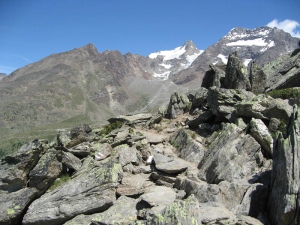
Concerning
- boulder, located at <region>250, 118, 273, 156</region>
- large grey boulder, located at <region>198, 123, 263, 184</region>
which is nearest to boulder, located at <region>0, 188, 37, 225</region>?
large grey boulder, located at <region>198, 123, 263, 184</region>

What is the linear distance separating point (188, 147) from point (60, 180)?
11.9m

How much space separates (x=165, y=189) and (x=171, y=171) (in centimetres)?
215

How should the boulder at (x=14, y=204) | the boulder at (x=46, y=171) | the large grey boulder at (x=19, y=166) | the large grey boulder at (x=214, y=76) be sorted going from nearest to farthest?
the boulder at (x=14, y=204) < the large grey boulder at (x=19, y=166) < the boulder at (x=46, y=171) < the large grey boulder at (x=214, y=76)

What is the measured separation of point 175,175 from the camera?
62.4 ft

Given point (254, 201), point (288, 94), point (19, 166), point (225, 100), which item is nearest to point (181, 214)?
point (254, 201)

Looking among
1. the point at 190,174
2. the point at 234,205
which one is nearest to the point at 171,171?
the point at 190,174

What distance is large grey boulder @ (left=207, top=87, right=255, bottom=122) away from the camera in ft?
83.5

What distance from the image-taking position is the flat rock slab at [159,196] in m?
15.1

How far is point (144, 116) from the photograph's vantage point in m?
37.3

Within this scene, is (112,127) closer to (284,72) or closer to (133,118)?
(133,118)

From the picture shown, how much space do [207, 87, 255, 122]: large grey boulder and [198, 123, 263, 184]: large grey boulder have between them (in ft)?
18.6

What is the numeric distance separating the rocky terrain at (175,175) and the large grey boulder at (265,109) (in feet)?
0.26

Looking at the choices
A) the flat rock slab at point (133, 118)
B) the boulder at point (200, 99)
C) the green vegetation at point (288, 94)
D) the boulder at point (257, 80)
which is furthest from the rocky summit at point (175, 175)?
the flat rock slab at point (133, 118)

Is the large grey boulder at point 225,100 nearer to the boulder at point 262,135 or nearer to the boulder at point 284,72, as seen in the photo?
the boulder at point 262,135
